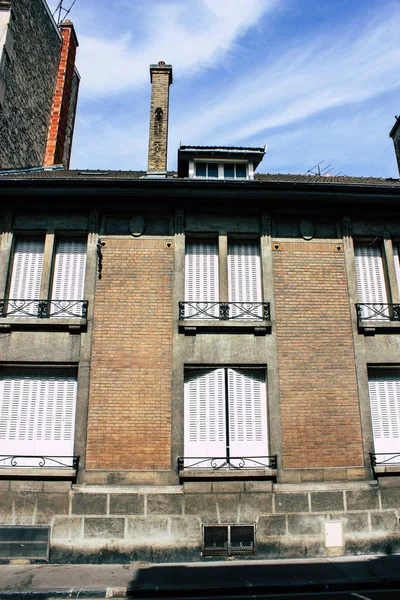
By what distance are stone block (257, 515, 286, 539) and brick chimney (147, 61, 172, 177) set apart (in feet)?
31.0

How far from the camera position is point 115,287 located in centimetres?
1048

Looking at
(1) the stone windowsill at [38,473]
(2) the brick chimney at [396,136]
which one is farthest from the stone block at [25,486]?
(2) the brick chimney at [396,136]

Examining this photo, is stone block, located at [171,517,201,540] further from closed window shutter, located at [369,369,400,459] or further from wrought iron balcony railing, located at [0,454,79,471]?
closed window shutter, located at [369,369,400,459]

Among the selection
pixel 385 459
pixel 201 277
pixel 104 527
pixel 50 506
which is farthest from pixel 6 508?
pixel 385 459

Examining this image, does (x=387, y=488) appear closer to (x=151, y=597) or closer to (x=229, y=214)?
(x=151, y=597)

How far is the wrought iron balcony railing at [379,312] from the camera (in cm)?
1064

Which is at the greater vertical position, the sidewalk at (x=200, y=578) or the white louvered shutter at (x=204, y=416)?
the white louvered shutter at (x=204, y=416)

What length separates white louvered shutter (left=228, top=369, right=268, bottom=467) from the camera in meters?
9.65

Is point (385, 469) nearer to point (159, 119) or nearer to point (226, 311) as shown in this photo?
point (226, 311)

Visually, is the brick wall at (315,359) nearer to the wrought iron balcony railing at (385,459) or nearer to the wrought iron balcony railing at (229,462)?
the wrought iron balcony railing at (385,459)

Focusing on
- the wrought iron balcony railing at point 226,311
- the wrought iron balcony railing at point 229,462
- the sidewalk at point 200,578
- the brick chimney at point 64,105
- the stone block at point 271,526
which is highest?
the brick chimney at point 64,105

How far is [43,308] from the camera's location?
1028 cm

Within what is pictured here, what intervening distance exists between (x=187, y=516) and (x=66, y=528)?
8.10ft

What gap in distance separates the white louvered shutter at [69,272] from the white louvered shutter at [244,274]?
3691 mm
